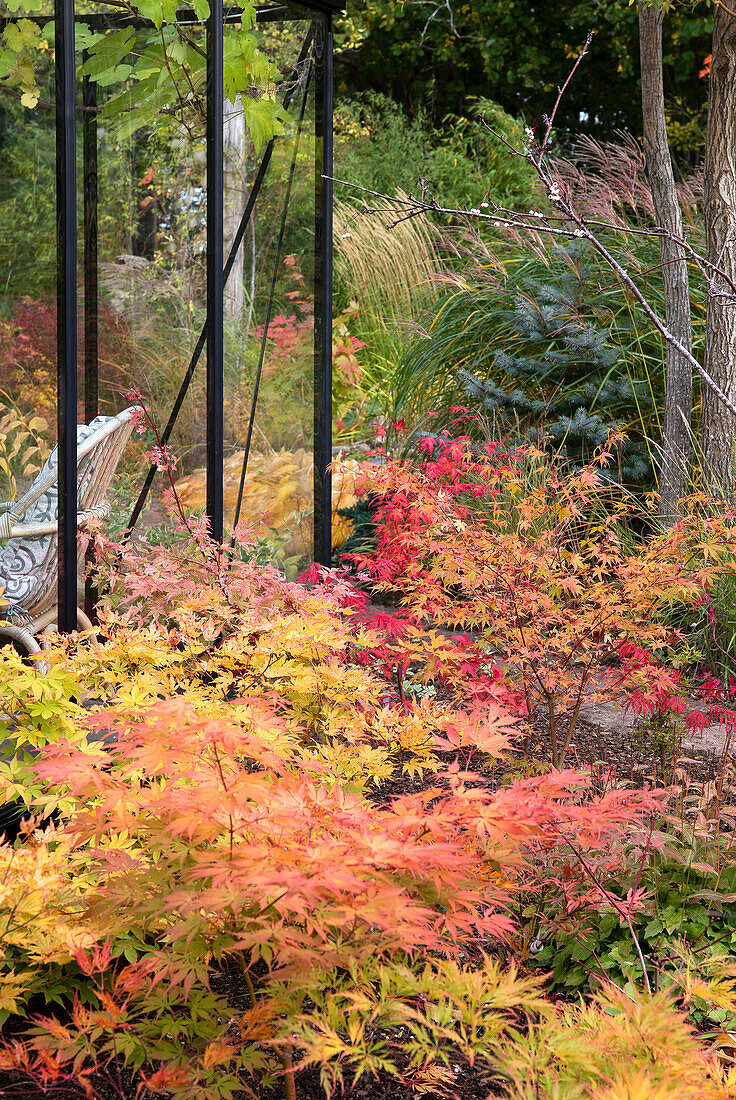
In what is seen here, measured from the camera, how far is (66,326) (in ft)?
10.0

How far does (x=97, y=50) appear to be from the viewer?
3244 mm

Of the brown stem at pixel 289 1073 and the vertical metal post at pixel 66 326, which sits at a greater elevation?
the vertical metal post at pixel 66 326

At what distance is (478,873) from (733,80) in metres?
4.40

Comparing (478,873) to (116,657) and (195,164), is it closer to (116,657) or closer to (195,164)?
(116,657)

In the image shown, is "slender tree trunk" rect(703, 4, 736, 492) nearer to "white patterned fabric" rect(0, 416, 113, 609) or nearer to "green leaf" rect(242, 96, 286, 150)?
"green leaf" rect(242, 96, 286, 150)

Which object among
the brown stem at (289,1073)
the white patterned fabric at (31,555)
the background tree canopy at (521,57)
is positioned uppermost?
the background tree canopy at (521,57)

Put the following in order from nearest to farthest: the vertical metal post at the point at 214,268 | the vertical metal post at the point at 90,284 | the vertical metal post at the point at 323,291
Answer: the vertical metal post at the point at 90,284 < the vertical metal post at the point at 214,268 < the vertical metal post at the point at 323,291

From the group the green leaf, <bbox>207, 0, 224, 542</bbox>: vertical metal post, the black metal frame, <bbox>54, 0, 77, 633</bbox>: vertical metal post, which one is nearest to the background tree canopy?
the black metal frame

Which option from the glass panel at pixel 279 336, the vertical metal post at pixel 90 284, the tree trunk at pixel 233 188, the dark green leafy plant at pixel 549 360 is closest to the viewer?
the vertical metal post at pixel 90 284

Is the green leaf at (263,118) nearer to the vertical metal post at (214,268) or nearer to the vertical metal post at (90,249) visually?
the vertical metal post at (214,268)

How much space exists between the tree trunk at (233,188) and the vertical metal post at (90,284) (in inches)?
19.2

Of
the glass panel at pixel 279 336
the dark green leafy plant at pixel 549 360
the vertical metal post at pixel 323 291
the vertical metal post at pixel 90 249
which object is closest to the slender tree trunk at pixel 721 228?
the dark green leafy plant at pixel 549 360

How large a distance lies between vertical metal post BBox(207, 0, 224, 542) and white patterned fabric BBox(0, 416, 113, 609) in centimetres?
63

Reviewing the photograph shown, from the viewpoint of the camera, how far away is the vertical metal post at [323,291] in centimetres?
409
